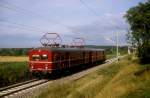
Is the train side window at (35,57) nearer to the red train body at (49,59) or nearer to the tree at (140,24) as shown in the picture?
the red train body at (49,59)

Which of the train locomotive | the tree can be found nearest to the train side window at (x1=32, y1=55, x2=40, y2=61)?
the train locomotive

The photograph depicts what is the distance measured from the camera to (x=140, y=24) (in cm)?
3853

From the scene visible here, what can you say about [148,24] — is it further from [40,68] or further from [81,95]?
[81,95]

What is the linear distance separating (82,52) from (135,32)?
7456mm

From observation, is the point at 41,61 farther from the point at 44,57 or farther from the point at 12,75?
the point at 12,75

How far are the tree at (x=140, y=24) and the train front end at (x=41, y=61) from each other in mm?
14797

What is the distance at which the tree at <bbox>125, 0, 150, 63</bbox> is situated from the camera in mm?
37625

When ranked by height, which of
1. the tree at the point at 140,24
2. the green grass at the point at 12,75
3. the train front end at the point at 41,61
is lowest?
the green grass at the point at 12,75

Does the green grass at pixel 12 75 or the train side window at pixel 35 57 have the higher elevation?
the train side window at pixel 35 57

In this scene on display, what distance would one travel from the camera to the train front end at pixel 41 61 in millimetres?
28188

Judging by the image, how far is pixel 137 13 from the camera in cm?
3950

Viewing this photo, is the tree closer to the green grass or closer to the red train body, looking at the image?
the red train body

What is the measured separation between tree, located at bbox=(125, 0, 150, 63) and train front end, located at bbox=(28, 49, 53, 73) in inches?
583

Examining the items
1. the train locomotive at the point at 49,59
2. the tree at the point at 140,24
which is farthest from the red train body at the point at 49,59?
the tree at the point at 140,24
